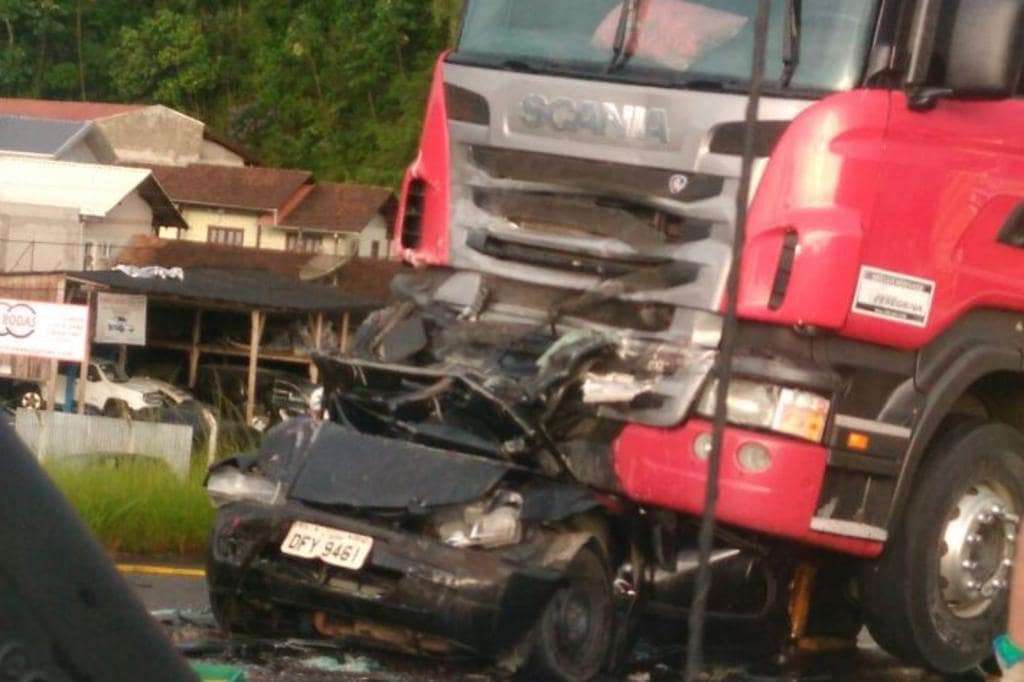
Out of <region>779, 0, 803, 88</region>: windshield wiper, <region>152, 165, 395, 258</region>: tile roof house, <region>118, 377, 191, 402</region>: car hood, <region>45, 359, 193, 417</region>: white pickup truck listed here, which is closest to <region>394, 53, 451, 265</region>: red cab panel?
<region>779, 0, 803, 88</region>: windshield wiper

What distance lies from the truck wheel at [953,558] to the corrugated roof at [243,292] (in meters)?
35.4

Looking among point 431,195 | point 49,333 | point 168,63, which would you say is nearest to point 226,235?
point 168,63

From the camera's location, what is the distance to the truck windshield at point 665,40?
7.64m

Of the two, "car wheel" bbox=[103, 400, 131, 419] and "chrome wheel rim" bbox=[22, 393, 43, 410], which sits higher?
"chrome wheel rim" bbox=[22, 393, 43, 410]

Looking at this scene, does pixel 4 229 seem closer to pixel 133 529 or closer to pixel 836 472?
pixel 133 529

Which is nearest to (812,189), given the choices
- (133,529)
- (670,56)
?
(670,56)

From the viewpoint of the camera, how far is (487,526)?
7.43 m

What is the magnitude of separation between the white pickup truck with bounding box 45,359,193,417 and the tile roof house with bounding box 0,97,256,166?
55.2 ft

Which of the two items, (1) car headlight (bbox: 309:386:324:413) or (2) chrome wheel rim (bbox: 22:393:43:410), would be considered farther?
(2) chrome wheel rim (bbox: 22:393:43:410)

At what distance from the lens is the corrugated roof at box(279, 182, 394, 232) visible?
194 ft

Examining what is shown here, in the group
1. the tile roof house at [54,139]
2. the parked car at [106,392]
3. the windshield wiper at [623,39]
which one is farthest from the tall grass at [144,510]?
the tile roof house at [54,139]

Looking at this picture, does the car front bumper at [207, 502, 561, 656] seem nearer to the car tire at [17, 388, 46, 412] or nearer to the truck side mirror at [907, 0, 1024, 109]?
the truck side mirror at [907, 0, 1024, 109]

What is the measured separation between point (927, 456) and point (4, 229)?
43.7 meters

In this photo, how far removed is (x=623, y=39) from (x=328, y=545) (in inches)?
93.3
